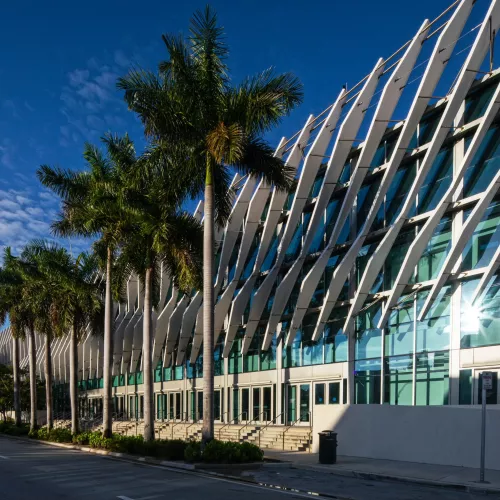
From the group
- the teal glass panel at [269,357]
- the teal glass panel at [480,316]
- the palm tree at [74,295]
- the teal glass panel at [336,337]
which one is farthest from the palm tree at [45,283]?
the teal glass panel at [480,316]

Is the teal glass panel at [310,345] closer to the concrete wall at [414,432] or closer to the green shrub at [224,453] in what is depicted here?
the concrete wall at [414,432]

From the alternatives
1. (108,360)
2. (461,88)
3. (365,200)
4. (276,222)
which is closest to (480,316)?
(461,88)

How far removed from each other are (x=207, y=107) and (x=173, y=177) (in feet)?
8.90

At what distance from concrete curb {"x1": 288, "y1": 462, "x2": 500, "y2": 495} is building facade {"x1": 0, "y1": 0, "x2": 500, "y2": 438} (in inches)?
124

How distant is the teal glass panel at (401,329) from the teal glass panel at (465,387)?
8.71 feet

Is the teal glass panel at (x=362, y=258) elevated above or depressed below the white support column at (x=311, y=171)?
below

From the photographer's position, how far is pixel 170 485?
14609 millimetres

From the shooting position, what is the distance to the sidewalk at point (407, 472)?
14.2 meters

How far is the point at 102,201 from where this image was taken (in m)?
26.3

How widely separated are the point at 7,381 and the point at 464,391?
49.4 metres

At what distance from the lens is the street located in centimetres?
1293

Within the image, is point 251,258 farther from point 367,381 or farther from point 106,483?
point 106,483

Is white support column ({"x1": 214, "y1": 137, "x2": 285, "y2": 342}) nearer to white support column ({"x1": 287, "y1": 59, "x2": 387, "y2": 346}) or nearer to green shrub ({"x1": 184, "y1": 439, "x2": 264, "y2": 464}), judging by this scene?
white support column ({"x1": 287, "y1": 59, "x2": 387, "y2": 346})

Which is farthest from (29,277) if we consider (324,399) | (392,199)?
(392,199)
